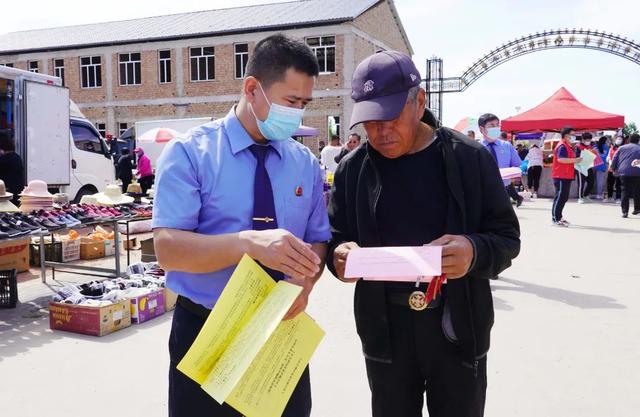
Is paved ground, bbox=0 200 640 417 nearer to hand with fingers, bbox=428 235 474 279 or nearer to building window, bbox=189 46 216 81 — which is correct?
hand with fingers, bbox=428 235 474 279

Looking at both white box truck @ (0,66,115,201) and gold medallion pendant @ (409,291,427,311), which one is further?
white box truck @ (0,66,115,201)

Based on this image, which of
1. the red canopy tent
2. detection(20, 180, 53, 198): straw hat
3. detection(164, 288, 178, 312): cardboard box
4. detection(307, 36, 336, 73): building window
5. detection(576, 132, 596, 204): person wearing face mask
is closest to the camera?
detection(164, 288, 178, 312): cardboard box

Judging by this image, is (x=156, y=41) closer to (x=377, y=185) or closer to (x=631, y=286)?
(x=631, y=286)

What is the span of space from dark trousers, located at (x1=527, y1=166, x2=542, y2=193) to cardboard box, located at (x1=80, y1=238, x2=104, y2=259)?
14.3m

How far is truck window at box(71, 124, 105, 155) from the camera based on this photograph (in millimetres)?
12484

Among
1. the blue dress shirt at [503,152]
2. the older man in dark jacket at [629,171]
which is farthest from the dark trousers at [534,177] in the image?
the blue dress shirt at [503,152]

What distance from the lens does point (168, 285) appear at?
5.84 ft

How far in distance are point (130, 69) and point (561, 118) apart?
74.7ft

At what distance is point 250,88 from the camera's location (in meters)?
1.80

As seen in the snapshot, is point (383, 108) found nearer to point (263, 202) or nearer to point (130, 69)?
point (263, 202)

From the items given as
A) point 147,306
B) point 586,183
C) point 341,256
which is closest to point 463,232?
point 341,256

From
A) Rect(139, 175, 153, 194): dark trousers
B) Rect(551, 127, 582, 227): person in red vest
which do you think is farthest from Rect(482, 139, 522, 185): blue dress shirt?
Rect(139, 175, 153, 194): dark trousers

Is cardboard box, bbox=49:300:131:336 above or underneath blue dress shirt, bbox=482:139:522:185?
underneath

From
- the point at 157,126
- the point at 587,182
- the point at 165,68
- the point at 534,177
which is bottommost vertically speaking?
the point at 587,182
